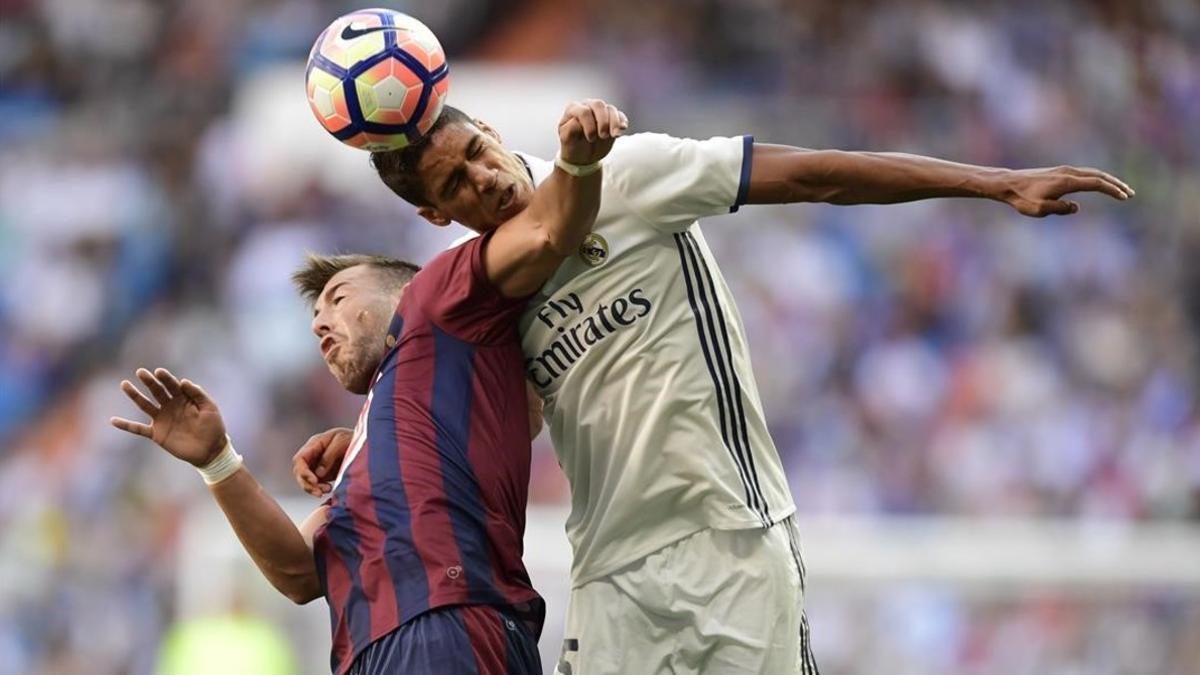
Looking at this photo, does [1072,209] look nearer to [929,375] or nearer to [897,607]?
[897,607]

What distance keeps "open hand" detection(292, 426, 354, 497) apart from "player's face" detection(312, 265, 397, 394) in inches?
9.4

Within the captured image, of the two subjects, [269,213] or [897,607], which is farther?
[269,213]

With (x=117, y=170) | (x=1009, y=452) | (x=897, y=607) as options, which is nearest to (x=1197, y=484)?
(x=1009, y=452)

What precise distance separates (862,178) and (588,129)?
703 millimetres

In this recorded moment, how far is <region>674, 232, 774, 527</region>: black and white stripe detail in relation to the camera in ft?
16.2

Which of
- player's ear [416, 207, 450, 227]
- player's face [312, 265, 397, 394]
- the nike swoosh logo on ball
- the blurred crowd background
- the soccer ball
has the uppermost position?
the blurred crowd background

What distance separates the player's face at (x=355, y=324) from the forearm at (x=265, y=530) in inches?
14.7

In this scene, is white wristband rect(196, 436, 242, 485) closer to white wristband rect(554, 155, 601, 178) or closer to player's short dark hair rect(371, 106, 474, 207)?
player's short dark hair rect(371, 106, 474, 207)

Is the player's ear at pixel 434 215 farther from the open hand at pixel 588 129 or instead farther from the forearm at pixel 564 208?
the open hand at pixel 588 129

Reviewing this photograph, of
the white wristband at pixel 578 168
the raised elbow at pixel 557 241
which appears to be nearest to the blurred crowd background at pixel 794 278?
the raised elbow at pixel 557 241

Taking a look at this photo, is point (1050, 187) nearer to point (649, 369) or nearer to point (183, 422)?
point (649, 369)

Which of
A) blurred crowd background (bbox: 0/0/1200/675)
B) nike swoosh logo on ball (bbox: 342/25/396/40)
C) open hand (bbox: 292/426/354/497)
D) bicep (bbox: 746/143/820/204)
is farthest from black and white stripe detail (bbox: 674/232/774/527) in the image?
blurred crowd background (bbox: 0/0/1200/675)

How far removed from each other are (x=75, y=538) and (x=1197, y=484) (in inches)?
268

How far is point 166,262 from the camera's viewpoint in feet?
46.6
